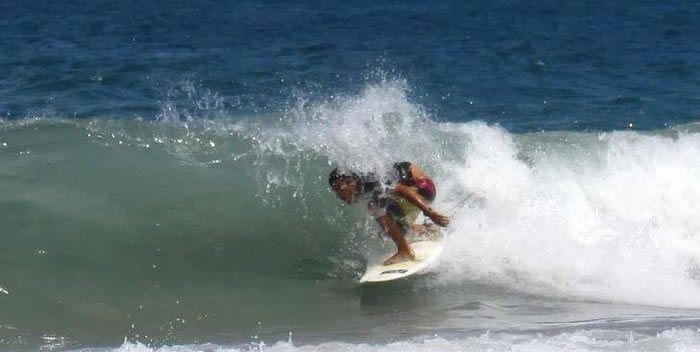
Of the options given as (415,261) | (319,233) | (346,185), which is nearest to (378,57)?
(319,233)

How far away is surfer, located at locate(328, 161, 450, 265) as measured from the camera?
891cm

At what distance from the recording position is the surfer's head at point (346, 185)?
350 inches

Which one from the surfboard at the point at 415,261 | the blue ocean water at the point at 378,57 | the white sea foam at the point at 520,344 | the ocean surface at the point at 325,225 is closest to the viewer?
the white sea foam at the point at 520,344

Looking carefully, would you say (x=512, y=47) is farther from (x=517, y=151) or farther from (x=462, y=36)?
(x=517, y=151)

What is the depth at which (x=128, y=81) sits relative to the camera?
18391 mm

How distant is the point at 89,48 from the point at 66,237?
1308 centimetres

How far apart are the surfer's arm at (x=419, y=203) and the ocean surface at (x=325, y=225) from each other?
0.44 meters

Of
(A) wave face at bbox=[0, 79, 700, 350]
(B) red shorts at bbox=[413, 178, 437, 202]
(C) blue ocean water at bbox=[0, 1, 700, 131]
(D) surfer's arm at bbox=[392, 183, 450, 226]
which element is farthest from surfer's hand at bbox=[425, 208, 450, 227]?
(C) blue ocean water at bbox=[0, 1, 700, 131]

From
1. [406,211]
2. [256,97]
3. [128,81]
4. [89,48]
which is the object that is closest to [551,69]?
[256,97]

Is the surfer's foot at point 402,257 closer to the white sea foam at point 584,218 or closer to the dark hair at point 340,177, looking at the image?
the white sea foam at point 584,218

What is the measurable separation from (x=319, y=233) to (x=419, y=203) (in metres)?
1.43

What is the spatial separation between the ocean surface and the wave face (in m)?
0.02

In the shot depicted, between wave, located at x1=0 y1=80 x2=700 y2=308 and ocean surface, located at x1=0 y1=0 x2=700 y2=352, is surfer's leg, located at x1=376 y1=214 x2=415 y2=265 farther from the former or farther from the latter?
wave, located at x1=0 y1=80 x2=700 y2=308

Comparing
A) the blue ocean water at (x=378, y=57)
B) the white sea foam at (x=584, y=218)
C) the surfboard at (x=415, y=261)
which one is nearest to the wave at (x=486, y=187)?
the white sea foam at (x=584, y=218)
